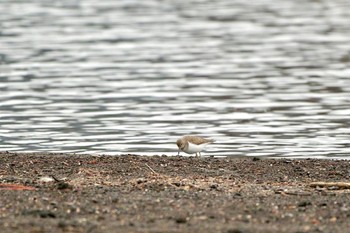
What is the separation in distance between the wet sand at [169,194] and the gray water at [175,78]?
9.48ft

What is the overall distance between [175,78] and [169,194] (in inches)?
793

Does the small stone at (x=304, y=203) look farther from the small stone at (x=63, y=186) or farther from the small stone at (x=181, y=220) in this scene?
the small stone at (x=63, y=186)

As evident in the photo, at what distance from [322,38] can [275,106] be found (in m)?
17.5

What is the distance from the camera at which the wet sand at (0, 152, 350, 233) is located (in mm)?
12242

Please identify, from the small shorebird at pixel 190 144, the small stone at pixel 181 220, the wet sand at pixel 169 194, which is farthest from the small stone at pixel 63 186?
the small shorebird at pixel 190 144

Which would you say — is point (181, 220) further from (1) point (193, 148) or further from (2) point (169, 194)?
(1) point (193, 148)

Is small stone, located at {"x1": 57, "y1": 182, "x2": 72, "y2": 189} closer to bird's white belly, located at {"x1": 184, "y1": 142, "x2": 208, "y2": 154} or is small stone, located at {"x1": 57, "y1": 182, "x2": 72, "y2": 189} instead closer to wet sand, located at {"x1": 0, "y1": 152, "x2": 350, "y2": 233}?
wet sand, located at {"x1": 0, "y1": 152, "x2": 350, "y2": 233}

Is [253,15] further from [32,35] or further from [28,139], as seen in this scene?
[28,139]

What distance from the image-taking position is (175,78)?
3425 centimetres

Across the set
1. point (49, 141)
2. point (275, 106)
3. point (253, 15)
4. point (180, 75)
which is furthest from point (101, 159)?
point (253, 15)

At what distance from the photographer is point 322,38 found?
44969 millimetres

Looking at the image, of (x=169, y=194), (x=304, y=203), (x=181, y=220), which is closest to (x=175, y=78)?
(x=169, y=194)

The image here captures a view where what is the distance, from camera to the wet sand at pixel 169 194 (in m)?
12.2

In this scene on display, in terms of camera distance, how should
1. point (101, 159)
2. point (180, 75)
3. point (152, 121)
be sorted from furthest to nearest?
point (180, 75)
point (152, 121)
point (101, 159)
